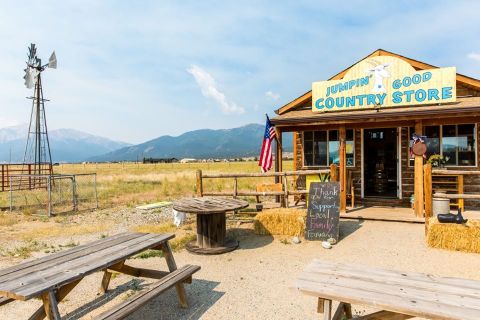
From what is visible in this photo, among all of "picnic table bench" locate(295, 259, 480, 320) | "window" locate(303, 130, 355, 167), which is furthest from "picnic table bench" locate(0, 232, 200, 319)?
"window" locate(303, 130, 355, 167)

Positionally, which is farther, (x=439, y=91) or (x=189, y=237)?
(x=439, y=91)

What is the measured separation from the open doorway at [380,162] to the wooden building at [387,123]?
0.04 m

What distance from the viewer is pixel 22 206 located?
1451cm

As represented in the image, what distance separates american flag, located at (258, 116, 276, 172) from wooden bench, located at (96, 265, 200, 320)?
22.9 ft

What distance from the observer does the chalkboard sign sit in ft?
25.7

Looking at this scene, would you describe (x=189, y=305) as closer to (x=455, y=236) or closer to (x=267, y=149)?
(x=455, y=236)

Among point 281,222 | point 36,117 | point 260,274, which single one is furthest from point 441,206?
point 36,117

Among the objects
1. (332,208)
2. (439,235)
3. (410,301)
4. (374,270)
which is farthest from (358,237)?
(410,301)

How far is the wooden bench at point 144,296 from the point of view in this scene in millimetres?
3371

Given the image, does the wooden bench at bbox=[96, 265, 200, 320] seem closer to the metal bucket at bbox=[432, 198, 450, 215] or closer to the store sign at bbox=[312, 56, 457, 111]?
the metal bucket at bbox=[432, 198, 450, 215]

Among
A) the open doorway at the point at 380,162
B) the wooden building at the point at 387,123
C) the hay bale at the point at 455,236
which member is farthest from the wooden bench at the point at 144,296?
the open doorway at the point at 380,162

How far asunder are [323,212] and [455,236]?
276cm

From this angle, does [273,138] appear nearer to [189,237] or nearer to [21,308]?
[189,237]

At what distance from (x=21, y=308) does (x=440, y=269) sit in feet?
22.4
